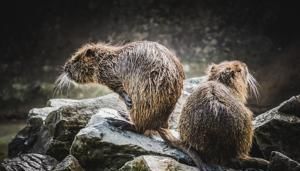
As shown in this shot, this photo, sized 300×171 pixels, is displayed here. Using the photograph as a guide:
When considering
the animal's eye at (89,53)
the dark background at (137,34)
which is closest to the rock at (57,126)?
the animal's eye at (89,53)

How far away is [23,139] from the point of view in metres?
7.86

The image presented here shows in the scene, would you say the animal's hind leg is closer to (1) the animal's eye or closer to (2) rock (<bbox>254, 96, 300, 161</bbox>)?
(1) the animal's eye

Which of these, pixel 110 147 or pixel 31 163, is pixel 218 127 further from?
pixel 31 163

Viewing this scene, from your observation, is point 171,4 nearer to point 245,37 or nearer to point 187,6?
point 187,6

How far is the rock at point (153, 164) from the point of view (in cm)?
550

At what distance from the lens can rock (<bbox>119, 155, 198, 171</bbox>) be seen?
18.0ft

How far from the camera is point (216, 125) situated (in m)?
5.53

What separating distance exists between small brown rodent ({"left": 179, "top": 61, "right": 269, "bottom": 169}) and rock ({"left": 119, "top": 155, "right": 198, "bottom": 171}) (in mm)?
239

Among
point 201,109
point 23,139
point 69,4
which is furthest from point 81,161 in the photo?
point 69,4

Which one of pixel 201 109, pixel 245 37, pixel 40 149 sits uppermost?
pixel 245 37

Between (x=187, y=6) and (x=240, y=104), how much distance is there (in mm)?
5907

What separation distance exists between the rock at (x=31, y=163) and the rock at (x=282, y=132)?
82.6 inches

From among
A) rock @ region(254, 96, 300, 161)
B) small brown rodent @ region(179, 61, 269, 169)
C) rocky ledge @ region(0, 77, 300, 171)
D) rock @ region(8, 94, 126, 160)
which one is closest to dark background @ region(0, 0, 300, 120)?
rock @ region(8, 94, 126, 160)

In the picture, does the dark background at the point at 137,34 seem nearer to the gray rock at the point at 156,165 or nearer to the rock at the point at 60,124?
the rock at the point at 60,124
